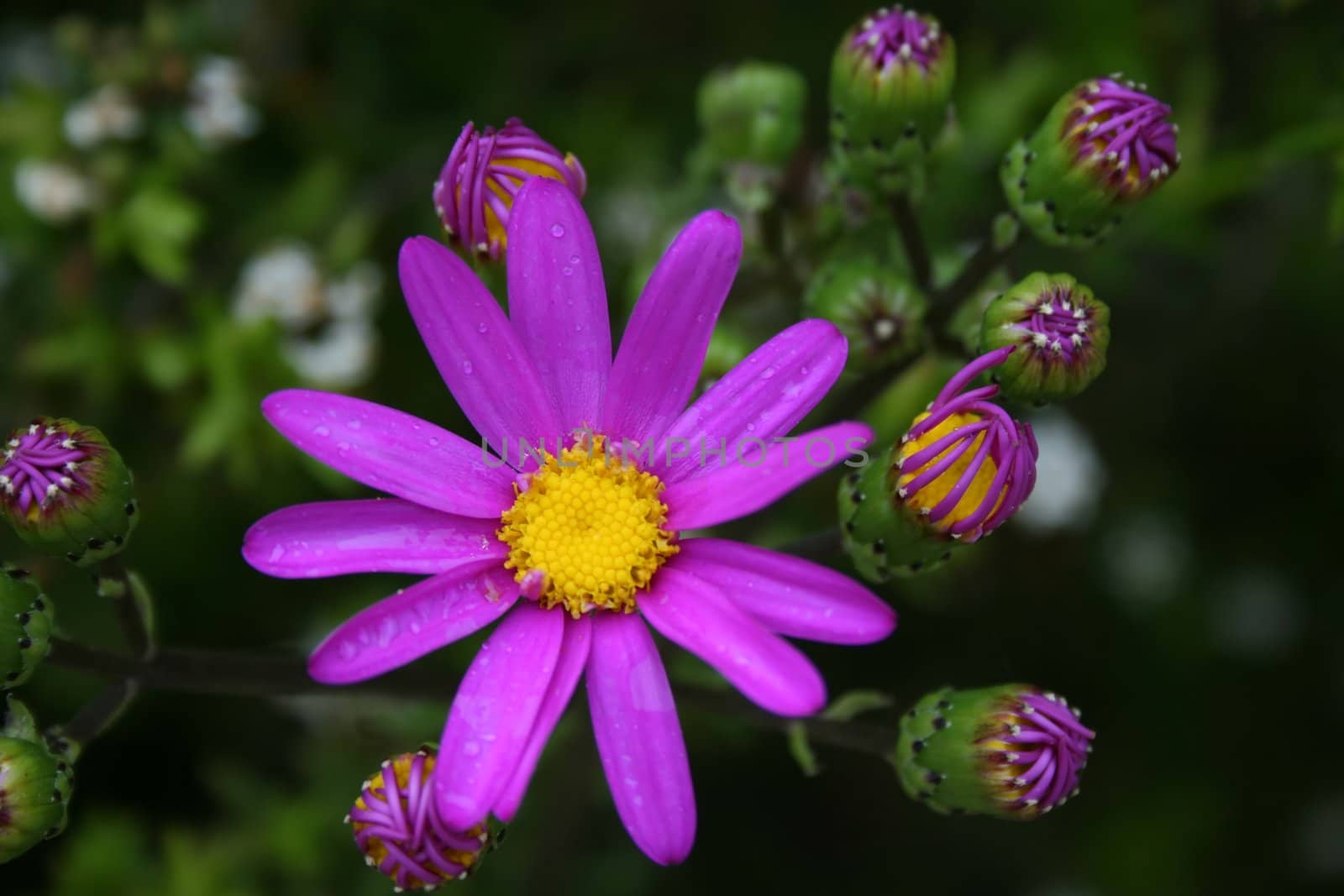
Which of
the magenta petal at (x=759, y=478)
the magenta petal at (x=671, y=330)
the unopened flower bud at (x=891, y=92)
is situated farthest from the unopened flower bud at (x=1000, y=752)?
the unopened flower bud at (x=891, y=92)

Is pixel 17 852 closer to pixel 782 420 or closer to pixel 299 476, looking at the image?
pixel 782 420

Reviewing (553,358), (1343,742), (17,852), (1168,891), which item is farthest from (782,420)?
(1343,742)

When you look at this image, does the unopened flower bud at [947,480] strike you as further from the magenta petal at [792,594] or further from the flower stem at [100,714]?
the flower stem at [100,714]

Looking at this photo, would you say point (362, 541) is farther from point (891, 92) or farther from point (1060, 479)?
point (1060, 479)

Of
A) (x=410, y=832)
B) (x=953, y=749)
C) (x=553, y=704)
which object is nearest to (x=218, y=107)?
(x=553, y=704)

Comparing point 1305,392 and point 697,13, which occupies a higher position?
point 697,13

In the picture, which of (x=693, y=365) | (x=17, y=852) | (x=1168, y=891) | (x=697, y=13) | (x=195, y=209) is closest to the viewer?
(x=17, y=852)

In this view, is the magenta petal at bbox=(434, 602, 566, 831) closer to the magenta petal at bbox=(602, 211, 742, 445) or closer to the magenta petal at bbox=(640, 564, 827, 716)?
the magenta petal at bbox=(640, 564, 827, 716)
